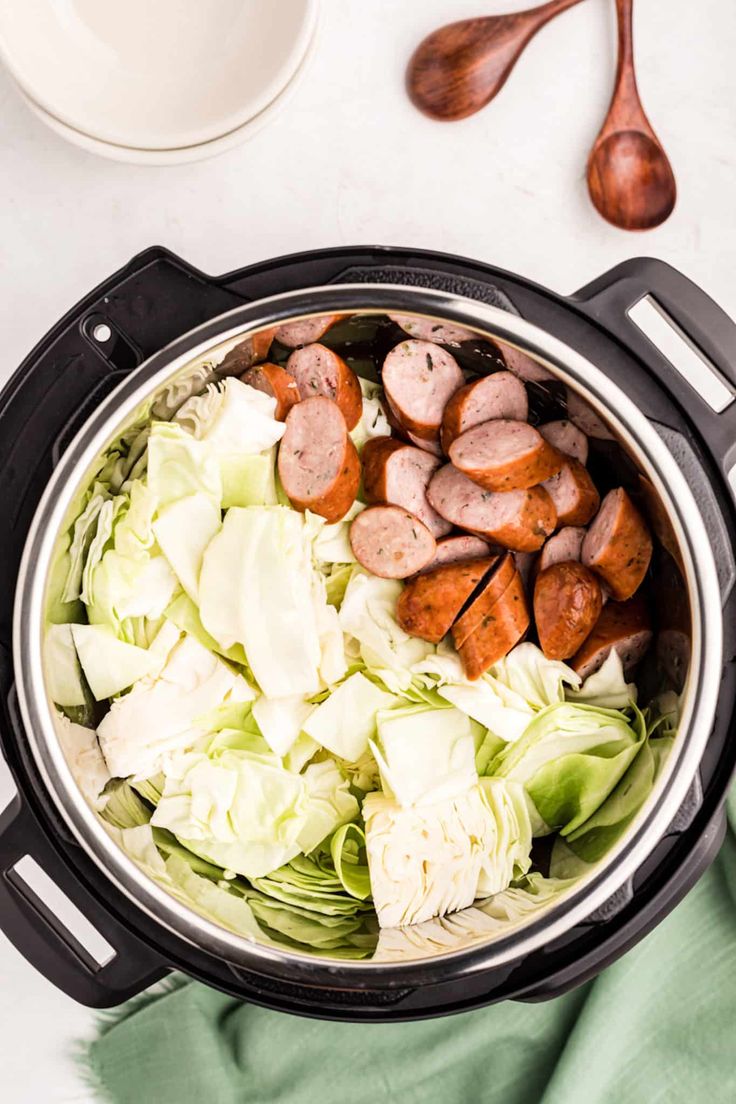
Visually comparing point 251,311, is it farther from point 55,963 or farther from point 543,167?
point 55,963

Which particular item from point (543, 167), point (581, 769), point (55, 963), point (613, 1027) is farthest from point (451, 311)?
point (613, 1027)

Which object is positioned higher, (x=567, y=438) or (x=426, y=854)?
(x=567, y=438)

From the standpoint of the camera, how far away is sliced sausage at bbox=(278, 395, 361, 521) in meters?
1.13

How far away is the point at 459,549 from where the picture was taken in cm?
120

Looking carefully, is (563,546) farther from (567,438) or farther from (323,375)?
(323,375)

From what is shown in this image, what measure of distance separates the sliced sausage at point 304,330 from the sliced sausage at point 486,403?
0.55 feet

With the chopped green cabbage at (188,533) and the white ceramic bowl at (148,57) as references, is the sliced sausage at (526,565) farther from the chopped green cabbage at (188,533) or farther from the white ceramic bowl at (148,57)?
the white ceramic bowl at (148,57)

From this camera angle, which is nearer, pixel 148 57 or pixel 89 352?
pixel 89 352

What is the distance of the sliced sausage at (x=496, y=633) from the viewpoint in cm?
116

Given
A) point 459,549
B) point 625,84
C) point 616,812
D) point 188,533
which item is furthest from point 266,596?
point 625,84

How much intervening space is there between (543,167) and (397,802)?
77 centimetres

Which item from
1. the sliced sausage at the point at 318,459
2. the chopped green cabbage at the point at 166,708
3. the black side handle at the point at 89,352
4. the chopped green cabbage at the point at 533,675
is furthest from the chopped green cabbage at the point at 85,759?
the chopped green cabbage at the point at 533,675

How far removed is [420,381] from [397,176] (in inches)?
11.2

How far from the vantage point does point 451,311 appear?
39.1 inches
